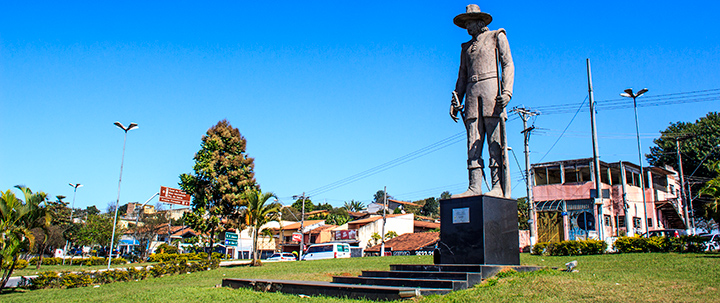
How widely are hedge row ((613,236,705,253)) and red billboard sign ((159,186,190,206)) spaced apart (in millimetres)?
26153

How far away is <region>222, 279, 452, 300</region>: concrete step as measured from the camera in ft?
24.3

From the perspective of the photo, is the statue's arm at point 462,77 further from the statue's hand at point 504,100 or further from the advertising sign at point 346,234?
the advertising sign at point 346,234

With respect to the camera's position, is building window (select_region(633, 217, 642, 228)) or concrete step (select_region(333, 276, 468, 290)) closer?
concrete step (select_region(333, 276, 468, 290))

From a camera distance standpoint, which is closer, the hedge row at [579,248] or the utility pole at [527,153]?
the hedge row at [579,248]

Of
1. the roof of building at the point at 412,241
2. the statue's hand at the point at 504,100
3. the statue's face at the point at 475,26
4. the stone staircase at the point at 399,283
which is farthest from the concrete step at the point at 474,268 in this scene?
the roof of building at the point at 412,241

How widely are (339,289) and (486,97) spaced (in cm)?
517

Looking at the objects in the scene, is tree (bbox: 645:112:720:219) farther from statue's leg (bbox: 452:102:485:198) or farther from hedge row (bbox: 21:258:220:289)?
hedge row (bbox: 21:258:220:289)

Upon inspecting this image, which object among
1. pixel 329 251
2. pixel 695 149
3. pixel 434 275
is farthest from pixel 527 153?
pixel 695 149

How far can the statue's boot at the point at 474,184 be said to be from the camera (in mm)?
10104

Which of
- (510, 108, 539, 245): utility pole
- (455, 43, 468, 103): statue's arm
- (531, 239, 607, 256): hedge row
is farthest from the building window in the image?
(455, 43, 468, 103): statue's arm

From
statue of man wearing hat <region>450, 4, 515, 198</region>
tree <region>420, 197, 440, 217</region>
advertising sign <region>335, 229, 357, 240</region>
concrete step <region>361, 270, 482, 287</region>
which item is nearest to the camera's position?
concrete step <region>361, 270, 482, 287</region>

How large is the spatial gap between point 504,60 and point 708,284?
542 cm

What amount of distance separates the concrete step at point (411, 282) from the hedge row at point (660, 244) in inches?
432

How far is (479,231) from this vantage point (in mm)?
9211
